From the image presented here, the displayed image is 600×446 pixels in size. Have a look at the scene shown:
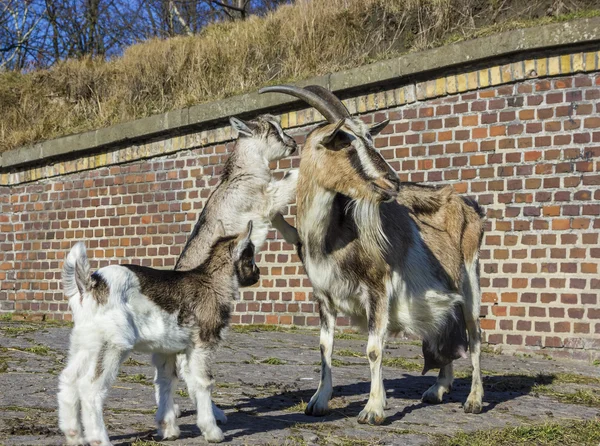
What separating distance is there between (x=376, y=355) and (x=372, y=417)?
433 mm

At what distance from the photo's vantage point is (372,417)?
578 cm

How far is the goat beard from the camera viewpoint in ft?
19.9

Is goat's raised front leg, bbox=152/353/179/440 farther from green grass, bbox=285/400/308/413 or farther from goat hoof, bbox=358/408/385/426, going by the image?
goat hoof, bbox=358/408/385/426

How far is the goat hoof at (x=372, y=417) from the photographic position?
5773 mm

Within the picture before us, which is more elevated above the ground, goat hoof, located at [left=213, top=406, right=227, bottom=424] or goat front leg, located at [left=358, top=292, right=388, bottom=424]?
goat front leg, located at [left=358, top=292, right=388, bottom=424]

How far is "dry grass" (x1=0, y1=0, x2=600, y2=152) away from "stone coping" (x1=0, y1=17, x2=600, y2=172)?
1.99ft

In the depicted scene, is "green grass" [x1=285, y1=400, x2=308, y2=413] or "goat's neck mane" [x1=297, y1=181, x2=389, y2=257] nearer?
"goat's neck mane" [x1=297, y1=181, x2=389, y2=257]

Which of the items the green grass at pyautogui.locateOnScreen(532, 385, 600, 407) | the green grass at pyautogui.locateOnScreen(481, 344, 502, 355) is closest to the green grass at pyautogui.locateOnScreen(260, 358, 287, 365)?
the green grass at pyautogui.locateOnScreen(481, 344, 502, 355)

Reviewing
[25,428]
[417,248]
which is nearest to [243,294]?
[417,248]

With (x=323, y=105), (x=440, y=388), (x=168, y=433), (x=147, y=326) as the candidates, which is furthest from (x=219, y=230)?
(x=440, y=388)

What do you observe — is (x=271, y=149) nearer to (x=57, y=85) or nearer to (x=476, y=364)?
(x=476, y=364)

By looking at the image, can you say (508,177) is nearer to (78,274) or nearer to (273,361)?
(273,361)

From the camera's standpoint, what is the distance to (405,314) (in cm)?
643

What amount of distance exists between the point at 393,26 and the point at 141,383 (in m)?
6.25
